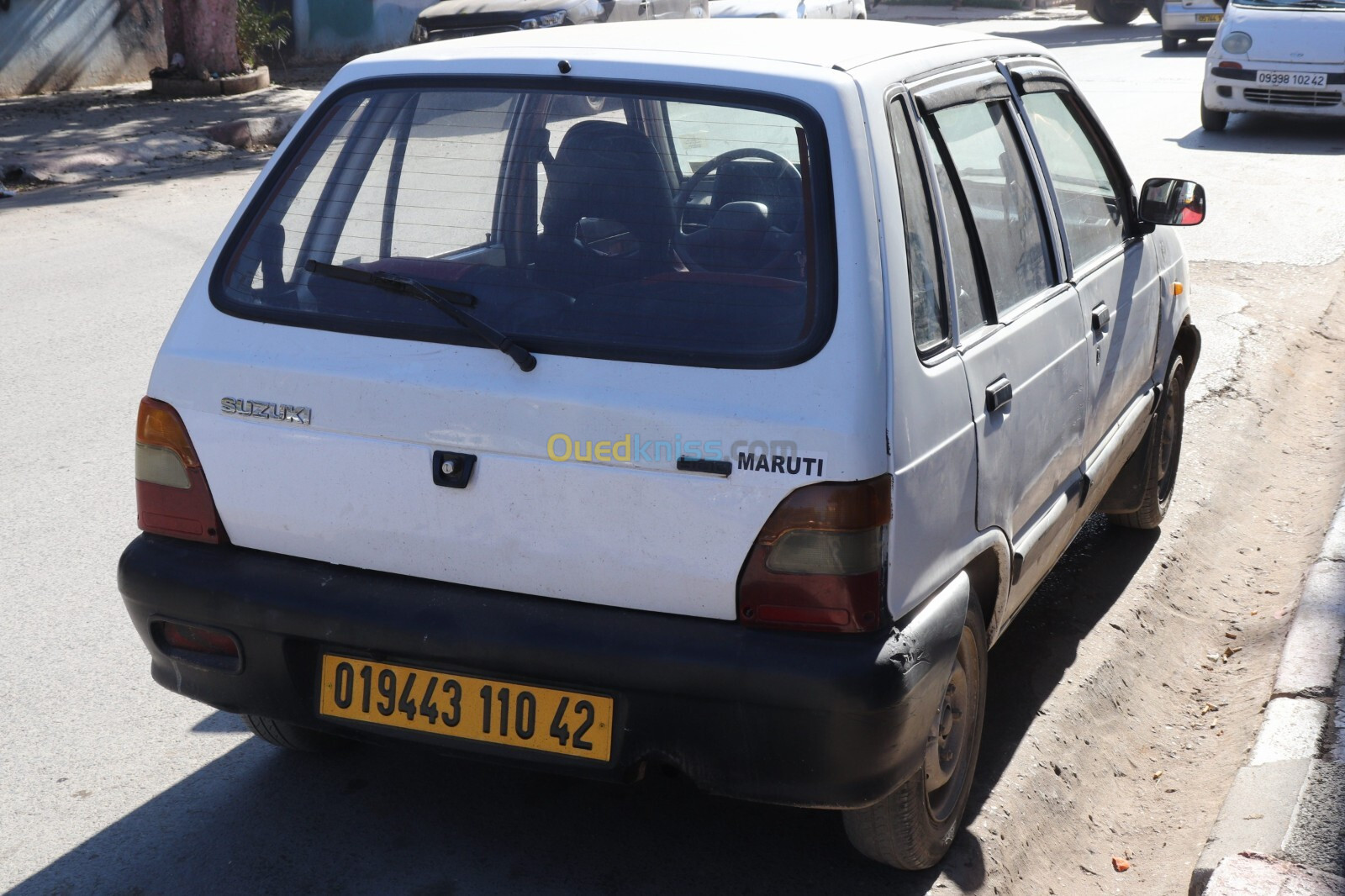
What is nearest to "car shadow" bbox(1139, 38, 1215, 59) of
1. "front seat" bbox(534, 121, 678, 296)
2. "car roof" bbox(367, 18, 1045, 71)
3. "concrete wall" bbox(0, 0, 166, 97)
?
"concrete wall" bbox(0, 0, 166, 97)

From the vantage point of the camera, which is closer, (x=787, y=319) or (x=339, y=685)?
(x=787, y=319)

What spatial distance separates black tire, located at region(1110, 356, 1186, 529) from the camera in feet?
15.5

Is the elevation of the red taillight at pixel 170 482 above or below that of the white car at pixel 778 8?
below

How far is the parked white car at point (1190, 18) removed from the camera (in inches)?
916

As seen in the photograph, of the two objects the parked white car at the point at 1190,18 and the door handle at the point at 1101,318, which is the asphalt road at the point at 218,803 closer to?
the door handle at the point at 1101,318

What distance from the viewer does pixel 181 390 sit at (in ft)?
9.17

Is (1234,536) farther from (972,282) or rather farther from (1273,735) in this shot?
(972,282)

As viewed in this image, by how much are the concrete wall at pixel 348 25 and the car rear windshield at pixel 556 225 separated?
64.9 ft

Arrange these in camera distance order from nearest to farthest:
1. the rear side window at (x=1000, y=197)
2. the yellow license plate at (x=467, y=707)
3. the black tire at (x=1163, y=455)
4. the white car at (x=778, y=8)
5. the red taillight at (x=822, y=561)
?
the red taillight at (x=822, y=561)
the yellow license plate at (x=467, y=707)
the rear side window at (x=1000, y=197)
the black tire at (x=1163, y=455)
the white car at (x=778, y=8)

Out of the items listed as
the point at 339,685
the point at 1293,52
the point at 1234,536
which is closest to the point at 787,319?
the point at 339,685

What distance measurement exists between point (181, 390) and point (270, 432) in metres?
0.24

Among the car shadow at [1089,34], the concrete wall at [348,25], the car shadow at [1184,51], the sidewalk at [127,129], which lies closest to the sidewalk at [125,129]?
the sidewalk at [127,129]

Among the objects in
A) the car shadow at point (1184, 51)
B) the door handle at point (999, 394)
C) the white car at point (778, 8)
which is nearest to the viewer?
the door handle at point (999, 394)

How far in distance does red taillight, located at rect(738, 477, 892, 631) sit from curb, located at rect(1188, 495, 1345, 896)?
101 centimetres
